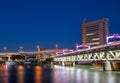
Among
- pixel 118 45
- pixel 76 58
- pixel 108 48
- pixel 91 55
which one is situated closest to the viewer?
pixel 118 45

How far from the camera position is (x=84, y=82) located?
5388 centimetres

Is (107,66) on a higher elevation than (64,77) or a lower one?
higher

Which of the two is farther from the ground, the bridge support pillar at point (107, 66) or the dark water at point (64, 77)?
the bridge support pillar at point (107, 66)

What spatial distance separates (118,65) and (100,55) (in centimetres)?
1020

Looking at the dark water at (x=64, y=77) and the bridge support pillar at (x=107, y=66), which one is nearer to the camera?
the dark water at (x=64, y=77)

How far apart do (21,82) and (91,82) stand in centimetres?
1202

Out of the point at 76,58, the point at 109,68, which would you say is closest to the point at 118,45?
the point at 109,68

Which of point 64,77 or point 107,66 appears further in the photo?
point 107,66

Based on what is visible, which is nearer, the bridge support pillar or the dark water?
the dark water

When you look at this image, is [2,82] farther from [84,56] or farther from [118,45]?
[84,56]

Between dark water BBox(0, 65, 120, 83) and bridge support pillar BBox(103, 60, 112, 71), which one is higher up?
bridge support pillar BBox(103, 60, 112, 71)

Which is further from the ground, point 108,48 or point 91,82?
point 108,48

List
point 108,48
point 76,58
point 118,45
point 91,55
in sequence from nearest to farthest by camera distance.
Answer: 1. point 118,45
2. point 108,48
3. point 91,55
4. point 76,58

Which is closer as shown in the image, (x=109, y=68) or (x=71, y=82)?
(x=71, y=82)
